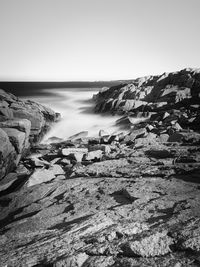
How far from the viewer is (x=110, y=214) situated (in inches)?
217

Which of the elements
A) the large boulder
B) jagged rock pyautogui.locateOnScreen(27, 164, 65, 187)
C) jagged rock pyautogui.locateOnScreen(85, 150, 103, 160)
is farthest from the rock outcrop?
jagged rock pyautogui.locateOnScreen(27, 164, 65, 187)

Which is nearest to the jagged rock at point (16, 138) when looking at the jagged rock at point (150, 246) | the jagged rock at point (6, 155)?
the jagged rock at point (6, 155)

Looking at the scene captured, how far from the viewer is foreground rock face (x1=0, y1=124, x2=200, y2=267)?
408cm

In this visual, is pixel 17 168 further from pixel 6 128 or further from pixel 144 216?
pixel 144 216

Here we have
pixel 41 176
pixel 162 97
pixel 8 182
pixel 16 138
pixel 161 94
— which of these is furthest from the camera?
pixel 161 94

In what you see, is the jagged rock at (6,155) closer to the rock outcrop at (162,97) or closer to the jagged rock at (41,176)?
the jagged rock at (41,176)

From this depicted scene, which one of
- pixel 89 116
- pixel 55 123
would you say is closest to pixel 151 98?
pixel 89 116

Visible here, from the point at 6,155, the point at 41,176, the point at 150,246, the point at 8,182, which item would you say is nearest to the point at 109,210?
the point at 150,246

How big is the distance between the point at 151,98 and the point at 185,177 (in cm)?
2171

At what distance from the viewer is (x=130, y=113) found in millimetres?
25094

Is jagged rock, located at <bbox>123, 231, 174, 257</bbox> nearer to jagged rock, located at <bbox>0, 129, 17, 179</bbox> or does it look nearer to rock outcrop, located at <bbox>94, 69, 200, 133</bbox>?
jagged rock, located at <bbox>0, 129, 17, 179</bbox>

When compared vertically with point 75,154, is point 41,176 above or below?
below

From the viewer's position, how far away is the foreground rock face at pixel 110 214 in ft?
13.4

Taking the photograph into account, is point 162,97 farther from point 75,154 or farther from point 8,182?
point 8,182
